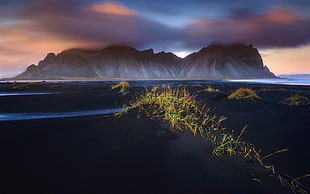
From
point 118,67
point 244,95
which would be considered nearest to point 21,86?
point 244,95

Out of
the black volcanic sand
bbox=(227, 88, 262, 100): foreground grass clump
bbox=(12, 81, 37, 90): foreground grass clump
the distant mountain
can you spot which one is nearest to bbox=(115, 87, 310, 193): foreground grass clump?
the black volcanic sand

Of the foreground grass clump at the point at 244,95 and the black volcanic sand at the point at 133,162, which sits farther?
the foreground grass clump at the point at 244,95

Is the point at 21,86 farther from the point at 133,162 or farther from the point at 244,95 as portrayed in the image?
the point at 133,162

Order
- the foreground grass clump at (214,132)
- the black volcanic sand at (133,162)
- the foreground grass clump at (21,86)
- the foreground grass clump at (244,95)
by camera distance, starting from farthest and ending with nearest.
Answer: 1. the foreground grass clump at (21,86)
2. the foreground grass clump at (244,95)
3. the foreground grass clump at (214,132)
4. the black volcanic sand at (133,162)

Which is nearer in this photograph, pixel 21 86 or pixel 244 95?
pixel 244 95

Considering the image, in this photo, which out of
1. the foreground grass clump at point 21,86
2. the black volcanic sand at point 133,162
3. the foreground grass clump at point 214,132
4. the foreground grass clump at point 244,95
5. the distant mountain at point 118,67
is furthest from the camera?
the distant mountain at point 118,67

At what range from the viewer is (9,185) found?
1953mm

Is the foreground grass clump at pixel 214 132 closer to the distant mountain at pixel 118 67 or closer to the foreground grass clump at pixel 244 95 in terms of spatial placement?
the foreground grass clump at pixel 244 95

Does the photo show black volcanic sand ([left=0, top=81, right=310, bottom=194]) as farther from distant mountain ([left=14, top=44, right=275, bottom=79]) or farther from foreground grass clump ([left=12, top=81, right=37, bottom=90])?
distant mountain ([left=14, top=44, right=275, bottom=79])

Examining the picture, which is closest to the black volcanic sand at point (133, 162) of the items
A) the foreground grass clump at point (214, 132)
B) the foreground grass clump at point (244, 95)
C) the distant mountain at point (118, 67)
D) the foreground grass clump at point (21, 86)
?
the foreground grass clump at point (214, 132)

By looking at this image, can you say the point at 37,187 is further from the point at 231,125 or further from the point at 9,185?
the point at 231,125

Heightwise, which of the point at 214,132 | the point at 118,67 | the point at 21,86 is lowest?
the point at 214,132

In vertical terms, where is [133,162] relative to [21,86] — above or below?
below

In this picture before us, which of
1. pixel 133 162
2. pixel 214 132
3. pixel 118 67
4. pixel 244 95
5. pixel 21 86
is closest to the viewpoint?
pixel 133 162
